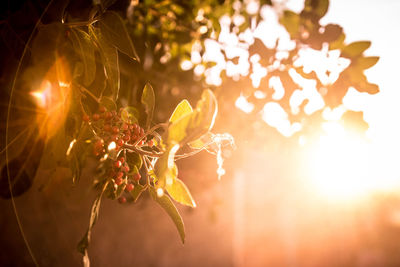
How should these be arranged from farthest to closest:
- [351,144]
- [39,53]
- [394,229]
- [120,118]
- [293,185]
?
1. [394,229]
2. [293,185]
3. [351,144]
4. [120,118]
5. [39,53]

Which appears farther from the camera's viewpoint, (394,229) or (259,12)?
(394,229)

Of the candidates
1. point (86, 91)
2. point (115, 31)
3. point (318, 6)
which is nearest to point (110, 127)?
point (86, 91)

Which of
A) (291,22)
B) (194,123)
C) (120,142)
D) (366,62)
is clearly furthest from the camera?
(291,22)

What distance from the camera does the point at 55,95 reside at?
73 centimetres

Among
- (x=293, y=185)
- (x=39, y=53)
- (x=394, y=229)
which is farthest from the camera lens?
(x=394, y=229)

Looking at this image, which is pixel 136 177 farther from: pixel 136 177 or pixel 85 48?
pixel 85 48

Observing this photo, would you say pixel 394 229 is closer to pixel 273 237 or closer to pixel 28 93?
pixel 273 237

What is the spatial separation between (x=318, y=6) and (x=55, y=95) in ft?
3.45

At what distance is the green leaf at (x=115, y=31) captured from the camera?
2.30 feet

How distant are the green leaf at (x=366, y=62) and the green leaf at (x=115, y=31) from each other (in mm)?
905

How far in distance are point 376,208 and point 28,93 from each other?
13058 mm

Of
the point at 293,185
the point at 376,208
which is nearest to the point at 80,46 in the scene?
the point at 293,185

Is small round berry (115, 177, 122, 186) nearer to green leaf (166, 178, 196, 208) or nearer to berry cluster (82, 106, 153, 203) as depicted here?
berry cluster (82, 106, 153, 203)

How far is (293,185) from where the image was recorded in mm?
9852
